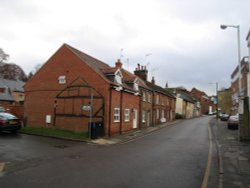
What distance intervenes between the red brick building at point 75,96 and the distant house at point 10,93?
90.9 ft

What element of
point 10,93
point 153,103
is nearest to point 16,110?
point 153,103

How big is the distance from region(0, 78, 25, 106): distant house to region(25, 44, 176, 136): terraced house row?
2774cm

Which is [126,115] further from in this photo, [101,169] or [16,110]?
[101,169]

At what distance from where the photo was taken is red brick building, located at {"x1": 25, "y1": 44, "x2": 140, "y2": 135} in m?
22.1

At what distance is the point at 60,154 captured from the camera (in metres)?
12.8

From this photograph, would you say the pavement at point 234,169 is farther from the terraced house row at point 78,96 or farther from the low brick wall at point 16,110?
the low brick wall at point 16,110

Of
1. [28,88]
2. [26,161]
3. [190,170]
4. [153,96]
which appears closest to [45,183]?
[26,161]

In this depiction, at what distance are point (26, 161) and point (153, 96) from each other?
27.4m

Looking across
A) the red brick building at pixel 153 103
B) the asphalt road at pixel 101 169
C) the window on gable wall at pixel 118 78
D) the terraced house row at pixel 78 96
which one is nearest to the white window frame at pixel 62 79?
the terraced house row at pixel 78 96

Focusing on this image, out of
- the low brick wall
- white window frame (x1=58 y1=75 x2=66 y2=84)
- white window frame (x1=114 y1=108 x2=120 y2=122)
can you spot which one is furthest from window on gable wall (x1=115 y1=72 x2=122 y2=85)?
the low brick wall

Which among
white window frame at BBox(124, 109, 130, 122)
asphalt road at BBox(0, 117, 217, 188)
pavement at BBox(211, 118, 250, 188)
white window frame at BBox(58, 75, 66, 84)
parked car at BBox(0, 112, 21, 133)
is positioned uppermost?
white window frame at BBox(58, 75, 66, 84)

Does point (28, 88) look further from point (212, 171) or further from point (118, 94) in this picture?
point (212, 171)

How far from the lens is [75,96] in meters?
23.1

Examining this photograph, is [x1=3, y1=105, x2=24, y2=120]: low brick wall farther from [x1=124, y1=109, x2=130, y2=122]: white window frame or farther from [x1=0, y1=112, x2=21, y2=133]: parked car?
[x1=124, y1=109, x2=130, y2=122]: white window frame
